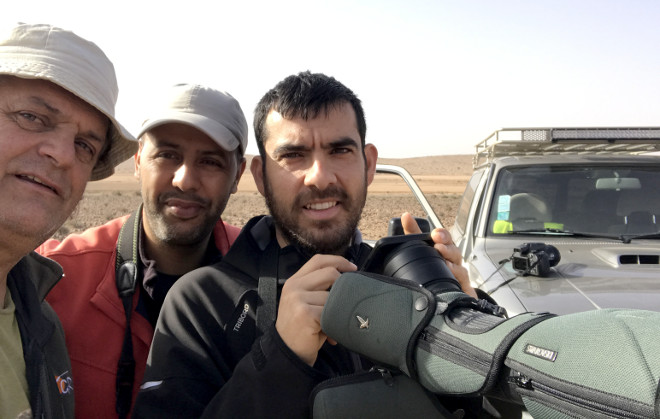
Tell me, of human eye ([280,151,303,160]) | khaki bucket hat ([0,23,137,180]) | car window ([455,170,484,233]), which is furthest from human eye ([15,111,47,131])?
car window ([455,170,484,233])

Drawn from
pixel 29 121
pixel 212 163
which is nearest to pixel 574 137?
pixel 212 163

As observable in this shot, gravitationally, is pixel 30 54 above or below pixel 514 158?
above

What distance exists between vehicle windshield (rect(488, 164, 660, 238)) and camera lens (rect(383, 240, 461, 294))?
296 centimetres

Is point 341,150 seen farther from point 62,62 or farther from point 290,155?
point 62,62

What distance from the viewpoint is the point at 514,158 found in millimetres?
4676

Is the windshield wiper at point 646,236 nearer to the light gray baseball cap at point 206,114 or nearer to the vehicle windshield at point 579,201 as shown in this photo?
the vehicle windshield at point 579,201

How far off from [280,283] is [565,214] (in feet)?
10.5

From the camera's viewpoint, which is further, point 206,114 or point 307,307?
point 206,114

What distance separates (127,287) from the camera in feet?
8.00

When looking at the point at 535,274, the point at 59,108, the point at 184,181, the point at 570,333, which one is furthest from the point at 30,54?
the point at 535,274

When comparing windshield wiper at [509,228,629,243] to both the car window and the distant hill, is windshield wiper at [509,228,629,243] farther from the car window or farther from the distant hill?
the distant hill

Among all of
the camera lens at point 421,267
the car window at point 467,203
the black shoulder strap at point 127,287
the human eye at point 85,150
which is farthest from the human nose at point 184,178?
the car window at point 467,203

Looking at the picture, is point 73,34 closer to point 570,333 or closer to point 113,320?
point 113,320

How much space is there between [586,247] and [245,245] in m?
2.96
